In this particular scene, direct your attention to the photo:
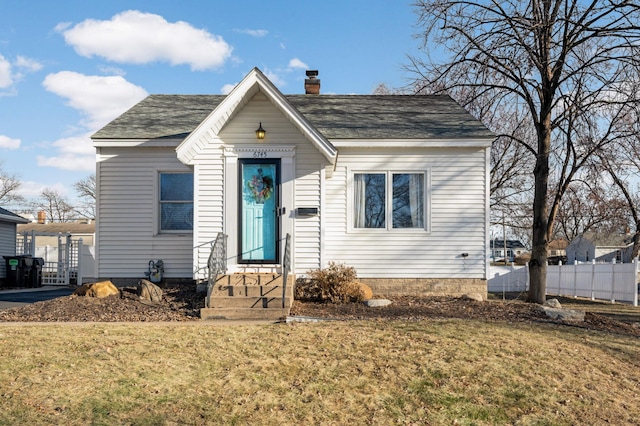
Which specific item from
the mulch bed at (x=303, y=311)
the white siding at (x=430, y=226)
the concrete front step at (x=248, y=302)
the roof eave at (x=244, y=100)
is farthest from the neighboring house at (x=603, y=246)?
the concrete front step at (x=248, y=302)

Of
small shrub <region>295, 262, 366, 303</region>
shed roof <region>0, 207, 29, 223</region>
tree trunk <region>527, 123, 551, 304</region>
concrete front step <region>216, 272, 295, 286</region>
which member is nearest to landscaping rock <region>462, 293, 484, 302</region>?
tree trunk <region>527, 123, 551, 304</region>

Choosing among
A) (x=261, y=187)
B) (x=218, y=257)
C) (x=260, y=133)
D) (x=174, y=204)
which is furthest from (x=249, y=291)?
(x=174, y=204)

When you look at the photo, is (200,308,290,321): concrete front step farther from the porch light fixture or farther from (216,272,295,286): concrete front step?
the porch light fixture

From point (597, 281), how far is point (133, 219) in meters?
16.2

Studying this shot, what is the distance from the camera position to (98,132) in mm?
12867

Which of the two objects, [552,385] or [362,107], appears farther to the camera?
[362,107]

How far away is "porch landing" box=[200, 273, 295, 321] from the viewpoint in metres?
9.18

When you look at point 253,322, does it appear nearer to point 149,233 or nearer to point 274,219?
point 274,219

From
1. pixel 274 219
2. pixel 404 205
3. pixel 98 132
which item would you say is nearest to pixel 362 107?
pixel 404 205

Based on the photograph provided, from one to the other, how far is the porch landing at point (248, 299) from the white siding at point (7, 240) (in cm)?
1532

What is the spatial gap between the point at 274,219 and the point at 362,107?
4841 mm

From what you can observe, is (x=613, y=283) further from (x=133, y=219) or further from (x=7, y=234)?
(x=7, y=234)

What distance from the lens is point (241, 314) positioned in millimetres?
A: 9195

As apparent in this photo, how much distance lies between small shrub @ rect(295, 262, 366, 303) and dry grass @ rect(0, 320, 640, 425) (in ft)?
8.44
